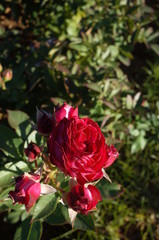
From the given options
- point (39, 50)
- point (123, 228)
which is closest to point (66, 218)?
point (39, 50)

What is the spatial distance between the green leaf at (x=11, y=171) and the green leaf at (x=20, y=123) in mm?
146

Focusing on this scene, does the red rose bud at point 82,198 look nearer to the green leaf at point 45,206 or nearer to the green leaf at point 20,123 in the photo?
the green leaf at point 45,206

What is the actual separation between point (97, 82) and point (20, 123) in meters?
0.47

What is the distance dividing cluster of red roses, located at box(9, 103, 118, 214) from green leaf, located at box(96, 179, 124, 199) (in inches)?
9.9

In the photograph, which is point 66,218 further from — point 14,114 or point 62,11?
point 62,11

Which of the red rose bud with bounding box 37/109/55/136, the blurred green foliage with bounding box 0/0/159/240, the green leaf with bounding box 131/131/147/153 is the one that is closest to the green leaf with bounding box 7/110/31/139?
the blurred green foliage with bounding box 0/0/159/240

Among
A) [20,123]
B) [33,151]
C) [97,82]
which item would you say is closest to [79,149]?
[33,151]

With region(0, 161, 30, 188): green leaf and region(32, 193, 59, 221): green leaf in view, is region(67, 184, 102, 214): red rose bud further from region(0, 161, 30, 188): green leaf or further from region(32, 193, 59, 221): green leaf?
region(0, 161, 30, 188): green leaf

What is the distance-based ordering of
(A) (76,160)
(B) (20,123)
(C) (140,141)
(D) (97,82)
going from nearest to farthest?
(A) (76,160) < (B) (20,123) < (D) (97,82) < (C) (140,141)

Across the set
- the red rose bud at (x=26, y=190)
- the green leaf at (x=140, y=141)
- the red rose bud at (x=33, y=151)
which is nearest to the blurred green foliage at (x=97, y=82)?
the green leaf at (x=140, y=141)

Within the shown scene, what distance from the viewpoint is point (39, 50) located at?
1538mm

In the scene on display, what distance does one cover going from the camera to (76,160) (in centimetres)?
73

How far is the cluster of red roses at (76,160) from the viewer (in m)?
0.73

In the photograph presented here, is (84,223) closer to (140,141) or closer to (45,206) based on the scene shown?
(45,206)
